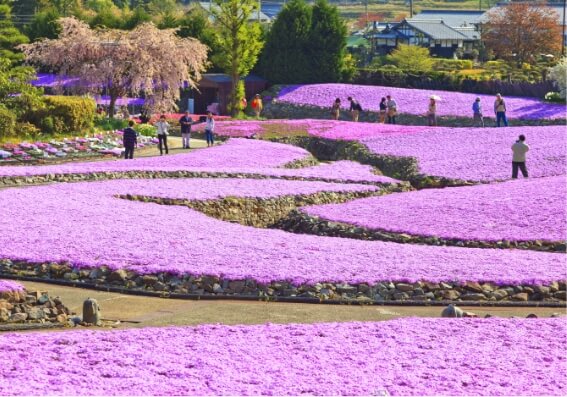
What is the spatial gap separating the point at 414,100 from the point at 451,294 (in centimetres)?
5490

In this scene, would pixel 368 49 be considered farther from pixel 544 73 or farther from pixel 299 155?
pixel 299 155

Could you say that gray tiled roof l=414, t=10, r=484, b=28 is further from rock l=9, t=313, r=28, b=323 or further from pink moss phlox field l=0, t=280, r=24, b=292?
rock l=9, t=313, r=28, b=323

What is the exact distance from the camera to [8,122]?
49.7 m

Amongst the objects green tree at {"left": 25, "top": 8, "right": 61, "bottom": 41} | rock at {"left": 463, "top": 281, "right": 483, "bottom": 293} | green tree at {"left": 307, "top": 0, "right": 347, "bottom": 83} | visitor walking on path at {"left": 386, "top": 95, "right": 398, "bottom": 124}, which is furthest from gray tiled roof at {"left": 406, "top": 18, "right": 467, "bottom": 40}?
rock at {"left": 463, "top": 281, "right": 483, "bottom": 293}

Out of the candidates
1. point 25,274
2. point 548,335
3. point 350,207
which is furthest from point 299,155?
point 548,335

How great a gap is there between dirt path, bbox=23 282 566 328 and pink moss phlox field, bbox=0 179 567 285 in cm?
136

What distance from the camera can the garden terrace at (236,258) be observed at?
2366 cm

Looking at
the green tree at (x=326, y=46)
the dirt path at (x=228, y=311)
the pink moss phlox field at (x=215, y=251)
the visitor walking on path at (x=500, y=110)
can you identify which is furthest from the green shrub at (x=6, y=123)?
the green tree at (x=326, y=46)

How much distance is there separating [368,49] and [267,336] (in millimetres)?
124844

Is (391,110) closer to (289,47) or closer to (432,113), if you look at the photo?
(432,113)

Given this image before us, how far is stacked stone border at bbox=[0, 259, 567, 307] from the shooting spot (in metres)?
23.0

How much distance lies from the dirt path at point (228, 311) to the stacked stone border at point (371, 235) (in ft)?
25.0

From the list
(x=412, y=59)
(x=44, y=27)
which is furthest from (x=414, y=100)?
(x=44, y=27)

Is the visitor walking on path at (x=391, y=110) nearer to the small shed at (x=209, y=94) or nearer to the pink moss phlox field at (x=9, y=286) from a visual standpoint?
the small shed at (x=209, y=94)
